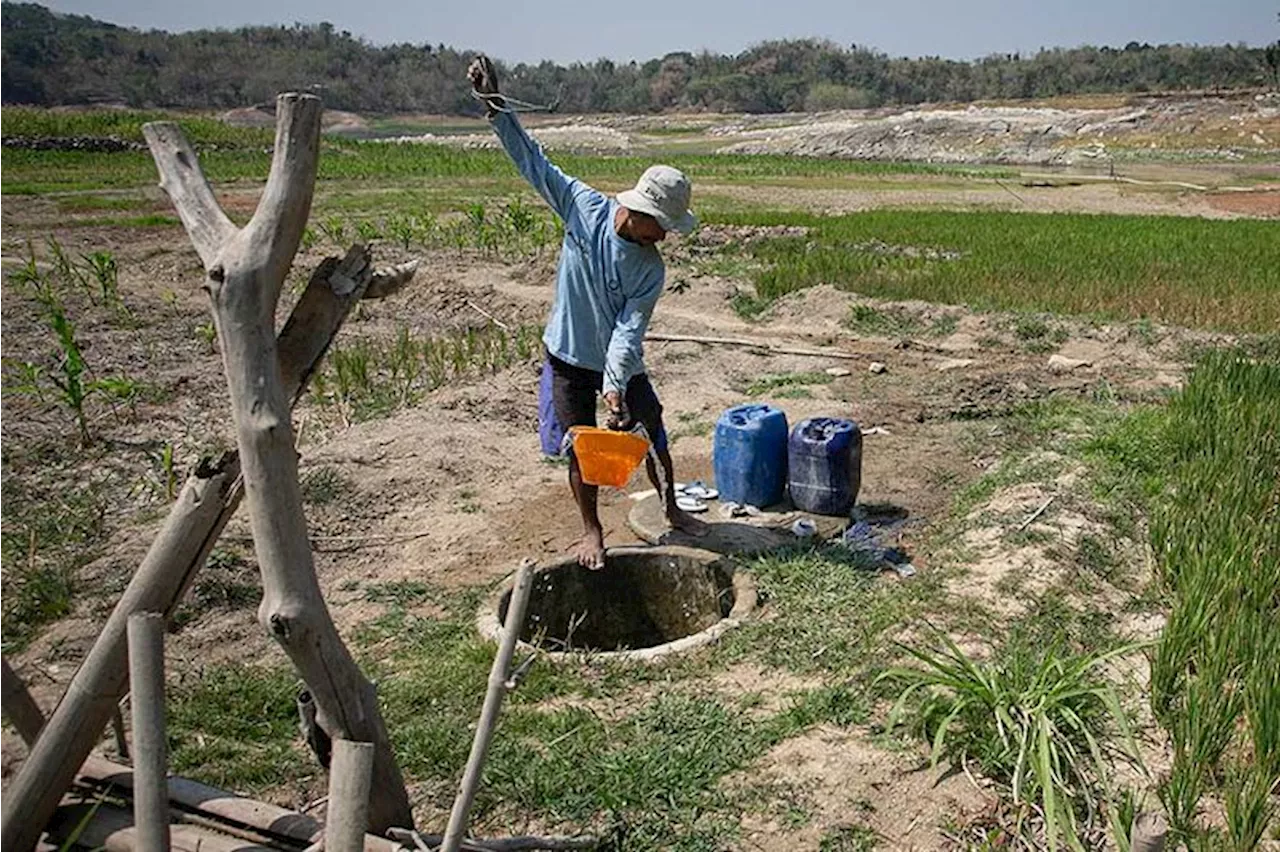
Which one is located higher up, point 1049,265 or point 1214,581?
point 1049,265

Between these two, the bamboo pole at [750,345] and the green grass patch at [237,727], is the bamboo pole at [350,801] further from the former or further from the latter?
the bamboo pole at [750,345]

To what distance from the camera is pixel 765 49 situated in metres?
101

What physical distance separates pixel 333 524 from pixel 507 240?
30.5ft

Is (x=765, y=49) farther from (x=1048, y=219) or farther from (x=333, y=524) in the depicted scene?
(x=333, y=524)

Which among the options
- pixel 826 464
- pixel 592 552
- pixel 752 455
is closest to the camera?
pixel 592 552

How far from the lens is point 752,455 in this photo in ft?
15.2

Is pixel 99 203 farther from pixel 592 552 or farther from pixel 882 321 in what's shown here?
pixel 592 552

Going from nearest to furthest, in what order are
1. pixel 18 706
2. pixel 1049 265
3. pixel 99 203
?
pixel 18 706, pixel 1049 265, pixel 99 203

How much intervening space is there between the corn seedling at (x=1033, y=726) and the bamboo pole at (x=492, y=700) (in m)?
1.42

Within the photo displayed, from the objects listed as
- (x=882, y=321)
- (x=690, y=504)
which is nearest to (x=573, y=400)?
(x=690, y=504)

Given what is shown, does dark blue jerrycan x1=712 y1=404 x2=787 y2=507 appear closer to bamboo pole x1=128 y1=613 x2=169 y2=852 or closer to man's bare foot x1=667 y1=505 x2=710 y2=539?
man's bare foot x1=667 y1=505 x2=710 y2=539

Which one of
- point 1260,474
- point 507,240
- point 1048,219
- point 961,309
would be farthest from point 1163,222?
point 1260,474

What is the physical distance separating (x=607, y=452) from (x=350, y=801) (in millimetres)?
2109

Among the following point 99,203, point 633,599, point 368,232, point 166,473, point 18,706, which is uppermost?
point 99,203
